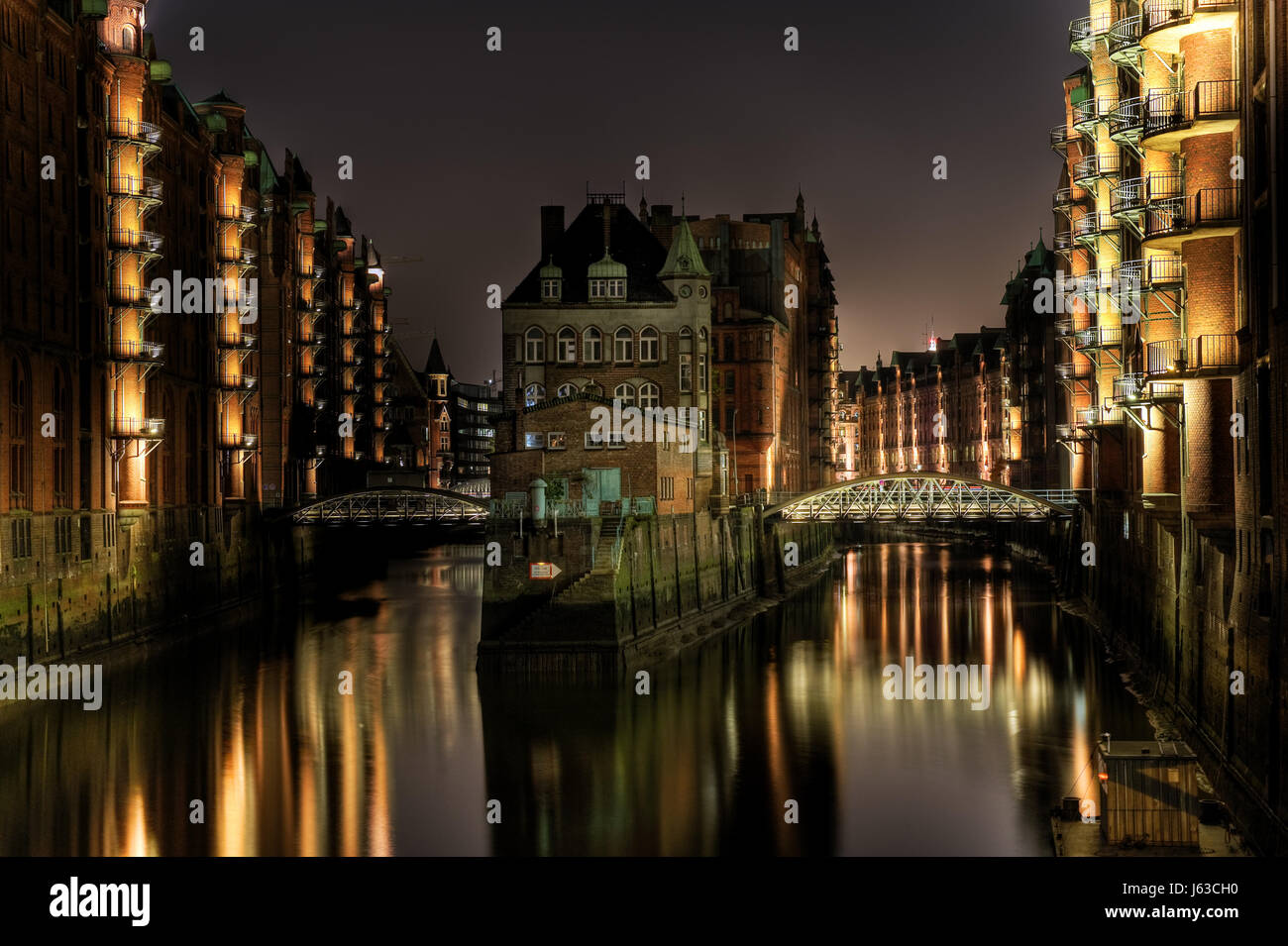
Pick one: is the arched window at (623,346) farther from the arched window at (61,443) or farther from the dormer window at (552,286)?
the arched window at (61,443)

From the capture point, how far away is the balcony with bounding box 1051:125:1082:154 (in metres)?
58.3

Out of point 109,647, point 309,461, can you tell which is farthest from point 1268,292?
point 309,461

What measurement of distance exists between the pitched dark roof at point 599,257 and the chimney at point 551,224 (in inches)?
36.4

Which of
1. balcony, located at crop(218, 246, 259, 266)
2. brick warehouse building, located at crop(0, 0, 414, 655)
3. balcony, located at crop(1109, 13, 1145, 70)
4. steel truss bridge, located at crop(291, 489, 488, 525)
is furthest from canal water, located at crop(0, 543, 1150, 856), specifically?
balcony, located at crop(218, 246, 259, 266)

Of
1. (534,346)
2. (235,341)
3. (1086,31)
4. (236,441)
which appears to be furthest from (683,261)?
(1086,31)

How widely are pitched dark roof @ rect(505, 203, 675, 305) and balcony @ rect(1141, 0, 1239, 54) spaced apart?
3759 cm

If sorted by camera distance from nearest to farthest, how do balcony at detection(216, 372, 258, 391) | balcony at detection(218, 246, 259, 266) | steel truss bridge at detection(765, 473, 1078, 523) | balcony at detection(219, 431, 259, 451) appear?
steel truss bridge at detection(765, 473, 1078, 523) < balcony at detection(216, 372, 258, 391) < balcony at detection(219, 431, 259, 451) < balcony at detection(218, 246, 259, 266)

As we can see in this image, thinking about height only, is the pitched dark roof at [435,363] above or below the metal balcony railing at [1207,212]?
above

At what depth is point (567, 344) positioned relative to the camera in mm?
68938

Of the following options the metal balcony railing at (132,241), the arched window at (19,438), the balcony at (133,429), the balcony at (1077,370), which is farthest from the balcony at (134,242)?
the balcony at (1077,370)

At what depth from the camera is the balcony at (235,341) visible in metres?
65.1

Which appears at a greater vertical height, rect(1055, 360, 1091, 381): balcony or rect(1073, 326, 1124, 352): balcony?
rect(1073, 326, 1124, 352): balcony

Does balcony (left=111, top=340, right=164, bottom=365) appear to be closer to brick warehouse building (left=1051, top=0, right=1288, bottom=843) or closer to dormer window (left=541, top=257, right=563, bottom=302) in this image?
dormer window (left=541, top=257, right=563, bottom=302)

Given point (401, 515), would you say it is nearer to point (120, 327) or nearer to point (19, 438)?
point (120, 327)
